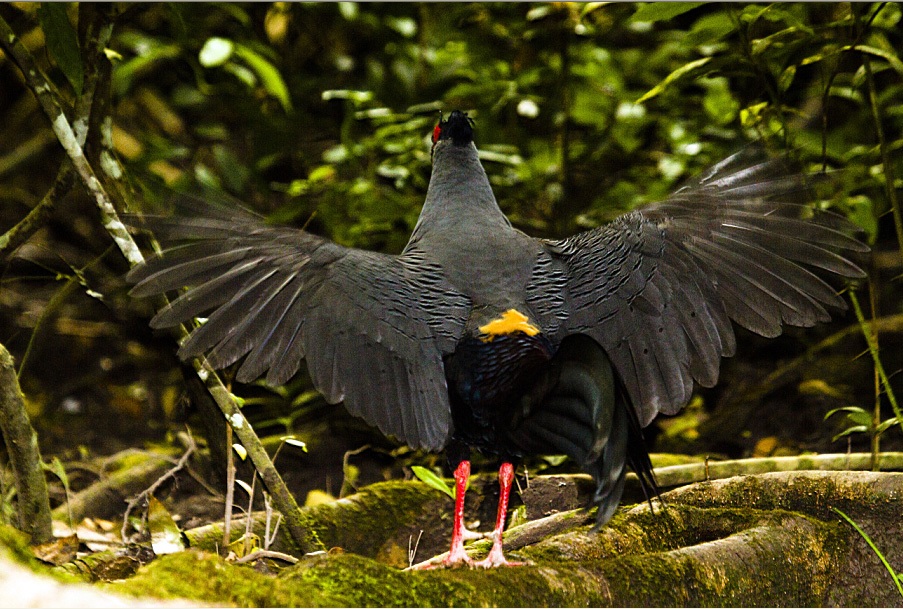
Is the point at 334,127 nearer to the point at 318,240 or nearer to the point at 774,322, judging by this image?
the point at 318,240

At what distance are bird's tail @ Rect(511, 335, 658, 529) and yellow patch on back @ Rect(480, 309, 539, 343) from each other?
0.75ft

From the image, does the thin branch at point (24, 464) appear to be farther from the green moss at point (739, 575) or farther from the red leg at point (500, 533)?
the green moss at point (739, 575)

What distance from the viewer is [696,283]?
11.8 ft

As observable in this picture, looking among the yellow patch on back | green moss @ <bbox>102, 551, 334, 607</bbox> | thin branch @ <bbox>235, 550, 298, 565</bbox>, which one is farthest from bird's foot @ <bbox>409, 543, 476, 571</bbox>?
green moss @ <bbox>102, 551, 334, 607</bbox>

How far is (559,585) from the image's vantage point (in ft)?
9.02

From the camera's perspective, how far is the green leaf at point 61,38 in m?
3.62

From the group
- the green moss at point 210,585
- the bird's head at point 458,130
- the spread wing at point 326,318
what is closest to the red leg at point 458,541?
the spread wing at point 326,318

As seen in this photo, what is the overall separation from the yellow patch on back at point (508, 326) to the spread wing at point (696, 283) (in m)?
0.23

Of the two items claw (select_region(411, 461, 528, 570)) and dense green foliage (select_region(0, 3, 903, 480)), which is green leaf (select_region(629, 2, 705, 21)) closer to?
dense green foliage (select_region(0, 3, 903, 480))

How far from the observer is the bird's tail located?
9.50 feet

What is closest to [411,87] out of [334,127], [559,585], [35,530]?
[334,127]

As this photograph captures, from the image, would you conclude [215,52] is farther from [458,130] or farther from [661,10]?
[661,10]

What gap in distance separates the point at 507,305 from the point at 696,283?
0.76 meters

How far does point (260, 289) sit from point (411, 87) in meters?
3.90
